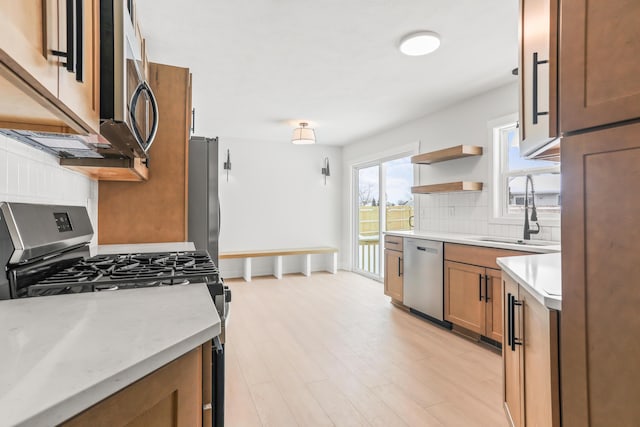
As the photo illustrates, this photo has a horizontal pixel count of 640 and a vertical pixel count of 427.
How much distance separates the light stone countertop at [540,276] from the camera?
1.06m

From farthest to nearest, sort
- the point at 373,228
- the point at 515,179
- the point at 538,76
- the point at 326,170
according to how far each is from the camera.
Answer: the point at 326,170 < the point at 373,228 < the point at 515,179 < the point at 538,76

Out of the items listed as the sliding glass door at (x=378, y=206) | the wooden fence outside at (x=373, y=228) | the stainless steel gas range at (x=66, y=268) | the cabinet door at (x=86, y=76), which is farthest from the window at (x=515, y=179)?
the cabinet door at (x=86, y=76)

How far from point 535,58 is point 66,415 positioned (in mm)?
1749

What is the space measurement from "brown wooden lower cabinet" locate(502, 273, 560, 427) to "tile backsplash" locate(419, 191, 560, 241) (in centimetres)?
170

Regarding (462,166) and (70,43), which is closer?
(70,43)

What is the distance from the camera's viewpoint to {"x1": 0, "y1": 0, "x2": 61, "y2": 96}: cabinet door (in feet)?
1.79

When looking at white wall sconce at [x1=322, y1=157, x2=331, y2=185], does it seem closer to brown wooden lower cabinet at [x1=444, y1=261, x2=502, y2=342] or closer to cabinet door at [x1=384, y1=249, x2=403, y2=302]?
cabinet door at [x1=384, y1=249, x2=403, y2=302]

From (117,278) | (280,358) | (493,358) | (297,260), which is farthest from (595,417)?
(297,260)

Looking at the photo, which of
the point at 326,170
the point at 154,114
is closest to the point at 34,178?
the point at 154,114

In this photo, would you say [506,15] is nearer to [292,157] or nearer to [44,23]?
[44,23]

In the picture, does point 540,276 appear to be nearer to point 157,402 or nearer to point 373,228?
point 157,402

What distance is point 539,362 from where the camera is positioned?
1.18m

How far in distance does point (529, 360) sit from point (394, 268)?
2726mm

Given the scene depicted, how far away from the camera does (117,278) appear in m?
1.16
